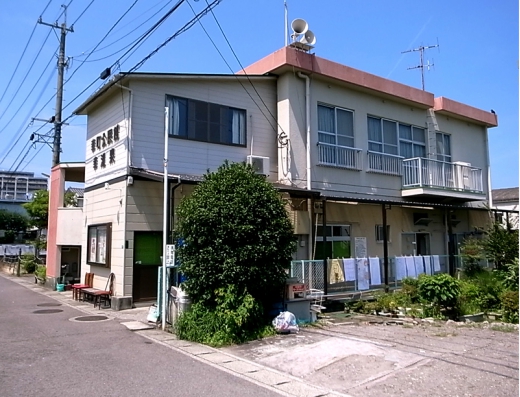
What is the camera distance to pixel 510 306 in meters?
11.3

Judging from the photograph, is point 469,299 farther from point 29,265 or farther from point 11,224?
point 11,224

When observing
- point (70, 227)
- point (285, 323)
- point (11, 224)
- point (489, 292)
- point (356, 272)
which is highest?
point (11, 224)

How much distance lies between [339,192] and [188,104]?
5.99 m

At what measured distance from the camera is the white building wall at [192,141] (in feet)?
43.7

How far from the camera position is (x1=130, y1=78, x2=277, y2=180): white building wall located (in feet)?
43.7

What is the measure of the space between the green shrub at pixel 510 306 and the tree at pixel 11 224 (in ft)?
165

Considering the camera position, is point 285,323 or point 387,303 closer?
point 285,323

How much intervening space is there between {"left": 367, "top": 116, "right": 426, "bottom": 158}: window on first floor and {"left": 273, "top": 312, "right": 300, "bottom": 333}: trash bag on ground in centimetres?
946

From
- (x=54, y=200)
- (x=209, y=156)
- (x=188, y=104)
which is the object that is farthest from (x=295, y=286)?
(x=54, y=200)

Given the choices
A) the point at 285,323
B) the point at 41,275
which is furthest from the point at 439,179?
the point at 41,275

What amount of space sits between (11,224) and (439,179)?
4880 centimetres

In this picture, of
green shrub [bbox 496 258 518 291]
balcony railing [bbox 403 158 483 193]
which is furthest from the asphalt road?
balcony railing [bbox 403 158 483 193]

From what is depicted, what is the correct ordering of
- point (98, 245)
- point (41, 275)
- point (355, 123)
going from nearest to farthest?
point (98, 245) < point (355, 123) < point (41, 275)

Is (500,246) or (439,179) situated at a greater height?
(439,179)
